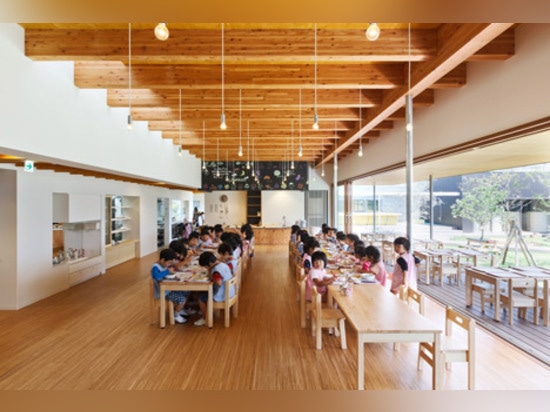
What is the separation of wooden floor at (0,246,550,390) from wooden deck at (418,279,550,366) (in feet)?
0.57

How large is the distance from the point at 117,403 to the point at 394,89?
5460 millimetres

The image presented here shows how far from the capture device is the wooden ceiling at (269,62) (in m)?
3.72

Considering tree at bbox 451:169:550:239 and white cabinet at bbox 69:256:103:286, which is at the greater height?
tree at bbox 451:169:550:239

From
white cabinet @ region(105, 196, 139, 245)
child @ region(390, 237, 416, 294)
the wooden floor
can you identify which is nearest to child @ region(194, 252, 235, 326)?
the wooden floor

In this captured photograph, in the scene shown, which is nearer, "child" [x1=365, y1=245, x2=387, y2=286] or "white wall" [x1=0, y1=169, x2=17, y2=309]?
"child" [x1=365, y1=245, x2=387, y2=286]

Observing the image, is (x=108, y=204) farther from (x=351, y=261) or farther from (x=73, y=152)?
(x=351, y=261)

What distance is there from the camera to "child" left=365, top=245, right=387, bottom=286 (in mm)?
4789

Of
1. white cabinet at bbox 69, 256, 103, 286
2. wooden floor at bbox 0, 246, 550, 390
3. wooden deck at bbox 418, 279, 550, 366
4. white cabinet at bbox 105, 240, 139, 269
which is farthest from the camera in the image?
white cabinet at bbox 105, 240, 139, 269

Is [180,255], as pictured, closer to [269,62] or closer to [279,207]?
[269,62]

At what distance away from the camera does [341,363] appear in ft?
11.3

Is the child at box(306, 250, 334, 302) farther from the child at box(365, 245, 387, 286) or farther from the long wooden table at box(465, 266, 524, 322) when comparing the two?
the long wooden table at box(465, 266, 524, 322)

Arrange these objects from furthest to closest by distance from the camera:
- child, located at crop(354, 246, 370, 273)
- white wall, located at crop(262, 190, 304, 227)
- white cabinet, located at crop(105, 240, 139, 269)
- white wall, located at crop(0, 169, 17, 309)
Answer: white wall, located at crop(262, 190, 304, 227)
white cabinet, located at crop(105, 240, 139, 269)
white wall, located at crop(0, 169, 17, 309)
child, located at crop(354, 246, 370, 273)

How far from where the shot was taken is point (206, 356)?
141 inches
